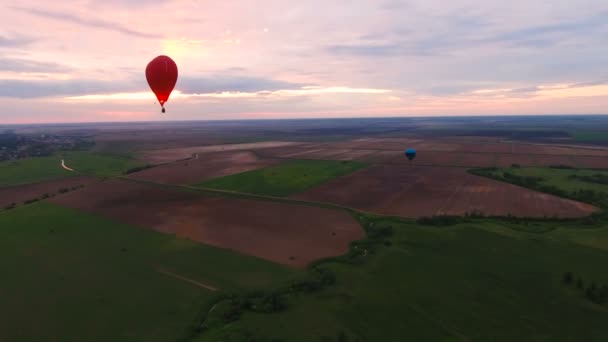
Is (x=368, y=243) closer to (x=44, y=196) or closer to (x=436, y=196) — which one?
(x=436, y=196)

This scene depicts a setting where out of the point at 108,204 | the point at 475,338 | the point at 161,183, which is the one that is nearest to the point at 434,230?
the point at 475,338

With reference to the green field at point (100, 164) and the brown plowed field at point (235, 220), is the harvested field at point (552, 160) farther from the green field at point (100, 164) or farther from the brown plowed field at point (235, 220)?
the green field at point (100, 164)

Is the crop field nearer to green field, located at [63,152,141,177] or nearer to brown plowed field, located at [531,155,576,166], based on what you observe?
brown plowed field, located at [531,155,576,166]

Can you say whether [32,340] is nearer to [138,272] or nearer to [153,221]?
[138,272]

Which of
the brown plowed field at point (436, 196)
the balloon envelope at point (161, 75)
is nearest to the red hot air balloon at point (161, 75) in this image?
the balloon envelope at point (161, 75)

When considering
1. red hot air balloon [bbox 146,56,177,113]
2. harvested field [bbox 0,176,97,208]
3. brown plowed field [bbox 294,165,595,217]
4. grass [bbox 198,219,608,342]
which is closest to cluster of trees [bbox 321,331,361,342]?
grass [bbox 198,219,608,342]

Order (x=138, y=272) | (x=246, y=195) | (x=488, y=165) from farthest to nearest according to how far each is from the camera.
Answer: (x=488, y=165) < (x=246, y=195) < (x=138, y=272)
